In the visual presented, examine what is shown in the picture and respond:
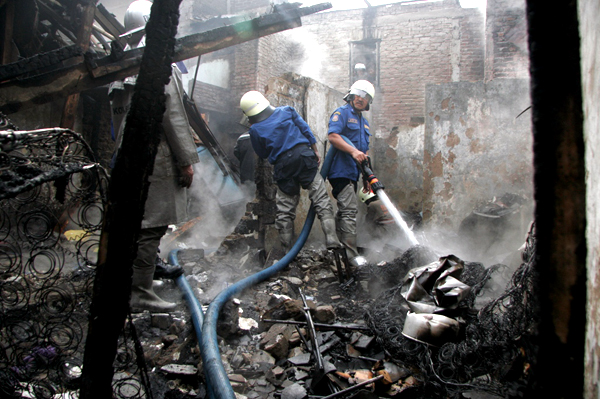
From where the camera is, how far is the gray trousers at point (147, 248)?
2887 millimetres

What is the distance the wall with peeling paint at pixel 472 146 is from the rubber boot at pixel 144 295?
3554 mm

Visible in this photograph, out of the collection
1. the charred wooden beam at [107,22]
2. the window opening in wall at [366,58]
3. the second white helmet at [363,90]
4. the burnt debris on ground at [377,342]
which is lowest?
the burnt debris on ground at [377,342]

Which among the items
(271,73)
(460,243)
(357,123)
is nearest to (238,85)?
(271,73)

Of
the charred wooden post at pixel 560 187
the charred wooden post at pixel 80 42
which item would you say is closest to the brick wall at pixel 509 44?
the charred wooden post at pixel 80 42

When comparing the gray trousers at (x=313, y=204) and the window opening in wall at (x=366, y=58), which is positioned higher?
the window opening in wall at (x=366, y=58)

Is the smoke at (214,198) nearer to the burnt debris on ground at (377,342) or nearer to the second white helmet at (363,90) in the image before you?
the second white helmet at (363,90)

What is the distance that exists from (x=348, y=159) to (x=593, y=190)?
3454 millimetres

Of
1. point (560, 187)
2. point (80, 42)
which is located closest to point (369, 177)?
point (560, 187)

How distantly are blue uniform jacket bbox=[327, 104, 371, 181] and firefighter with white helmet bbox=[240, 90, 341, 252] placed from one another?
24 cm

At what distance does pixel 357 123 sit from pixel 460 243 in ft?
6.33

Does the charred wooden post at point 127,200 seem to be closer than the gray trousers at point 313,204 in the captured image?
Yes

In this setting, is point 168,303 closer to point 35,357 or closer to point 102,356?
point 35,357

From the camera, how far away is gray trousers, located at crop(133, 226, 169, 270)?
2887 mm

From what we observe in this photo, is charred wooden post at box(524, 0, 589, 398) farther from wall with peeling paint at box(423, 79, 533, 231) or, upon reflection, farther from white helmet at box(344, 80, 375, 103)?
wall with peeling paint at box(423, 79, 533, 231)
